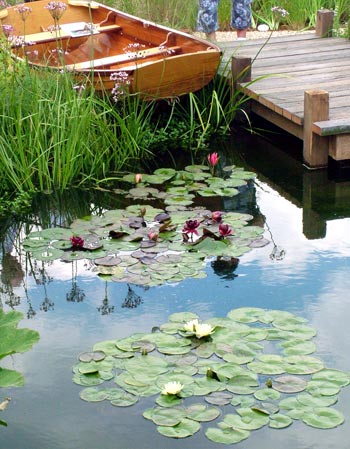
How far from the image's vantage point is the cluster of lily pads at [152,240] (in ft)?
15.6

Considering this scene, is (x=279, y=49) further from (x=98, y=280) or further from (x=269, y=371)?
(x=269, y=371)

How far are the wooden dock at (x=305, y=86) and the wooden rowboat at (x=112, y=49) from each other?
1.42ft

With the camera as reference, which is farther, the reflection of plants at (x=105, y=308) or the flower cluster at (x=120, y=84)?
the flower cluster at (x=120, y=84)

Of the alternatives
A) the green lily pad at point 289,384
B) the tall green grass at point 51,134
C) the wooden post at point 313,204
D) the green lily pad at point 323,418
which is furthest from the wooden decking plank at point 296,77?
the green lily pad at point 323,418

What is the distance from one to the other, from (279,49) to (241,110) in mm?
1090

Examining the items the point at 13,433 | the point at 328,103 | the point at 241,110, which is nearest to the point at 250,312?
the point at 13,433

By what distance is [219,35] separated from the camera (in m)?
9.53

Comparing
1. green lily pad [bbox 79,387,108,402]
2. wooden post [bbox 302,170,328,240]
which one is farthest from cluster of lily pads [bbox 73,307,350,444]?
wooden post [bbox 302,170,328,240]

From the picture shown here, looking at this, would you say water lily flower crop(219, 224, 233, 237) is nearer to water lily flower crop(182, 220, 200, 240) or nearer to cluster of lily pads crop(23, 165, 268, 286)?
cluster of lily pads crop(23, 165, 268, 286)

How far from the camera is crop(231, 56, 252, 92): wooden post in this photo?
7062mm

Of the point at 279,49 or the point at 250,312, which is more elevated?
the point at 279,49

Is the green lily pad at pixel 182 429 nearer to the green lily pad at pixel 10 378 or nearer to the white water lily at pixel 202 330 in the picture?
the white water lily at pixel 202 330

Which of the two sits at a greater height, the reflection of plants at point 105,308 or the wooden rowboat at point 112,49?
the wooden rowboat at point 112,49

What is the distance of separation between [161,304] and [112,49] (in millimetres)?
4003
